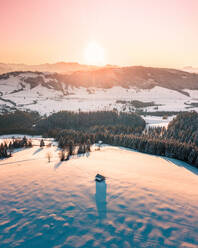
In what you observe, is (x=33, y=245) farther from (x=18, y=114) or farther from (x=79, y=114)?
(x=18, y=114)

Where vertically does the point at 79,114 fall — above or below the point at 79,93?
below

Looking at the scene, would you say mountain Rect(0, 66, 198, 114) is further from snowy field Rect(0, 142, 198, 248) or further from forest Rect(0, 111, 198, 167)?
snowy field Rect(0, 142, 198, 248)

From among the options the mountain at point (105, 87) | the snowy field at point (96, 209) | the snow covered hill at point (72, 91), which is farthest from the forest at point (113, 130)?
the snow covered hill at point (72, 91)

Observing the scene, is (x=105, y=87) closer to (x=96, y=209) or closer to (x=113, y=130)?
(x=113, y=130)

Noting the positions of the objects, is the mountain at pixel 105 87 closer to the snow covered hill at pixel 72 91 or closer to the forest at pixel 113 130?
the snow covered hill at pixel 72 91

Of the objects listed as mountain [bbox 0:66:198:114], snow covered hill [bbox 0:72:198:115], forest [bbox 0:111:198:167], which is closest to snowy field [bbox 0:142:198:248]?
forest [bbox 0:111:198:167]

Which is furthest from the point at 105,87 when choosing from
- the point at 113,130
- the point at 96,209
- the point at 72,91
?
the point at 96,209

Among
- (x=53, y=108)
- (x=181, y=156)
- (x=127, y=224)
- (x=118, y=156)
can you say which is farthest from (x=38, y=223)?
(x=53, y=108)

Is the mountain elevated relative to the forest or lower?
elevated
